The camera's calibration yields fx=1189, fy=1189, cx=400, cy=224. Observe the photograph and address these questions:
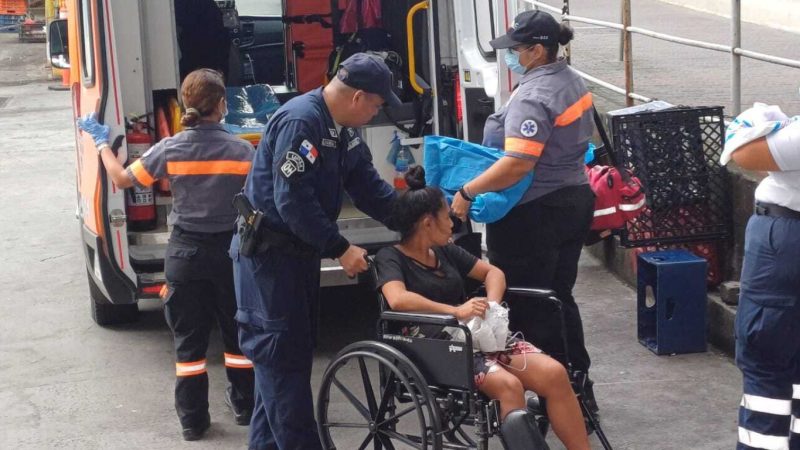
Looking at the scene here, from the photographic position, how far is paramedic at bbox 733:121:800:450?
4055mm

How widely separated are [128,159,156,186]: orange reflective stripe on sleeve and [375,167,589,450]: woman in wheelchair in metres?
1.27

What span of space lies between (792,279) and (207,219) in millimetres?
2480

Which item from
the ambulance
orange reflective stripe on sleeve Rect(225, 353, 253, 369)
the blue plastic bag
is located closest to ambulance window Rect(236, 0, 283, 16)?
the ambulance

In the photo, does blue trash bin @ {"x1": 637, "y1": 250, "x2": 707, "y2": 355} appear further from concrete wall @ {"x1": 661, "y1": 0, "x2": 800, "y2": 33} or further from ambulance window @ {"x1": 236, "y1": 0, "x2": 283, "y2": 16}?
concrete wall @ {"x1": 661, "y1": 0, "x2": 800, "y2": 33}

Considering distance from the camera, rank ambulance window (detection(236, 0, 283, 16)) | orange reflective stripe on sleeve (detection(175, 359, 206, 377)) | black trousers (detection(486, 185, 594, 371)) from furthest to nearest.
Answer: ambulance window (detection(236, 0, 283, 16)), orange reflective stripe on sleeve (detection(175, 359, 206, 377)), black trousers (detection(486, 185, 594, 371))

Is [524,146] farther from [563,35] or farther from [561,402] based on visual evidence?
[561,402]

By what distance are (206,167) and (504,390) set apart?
5.82 ft

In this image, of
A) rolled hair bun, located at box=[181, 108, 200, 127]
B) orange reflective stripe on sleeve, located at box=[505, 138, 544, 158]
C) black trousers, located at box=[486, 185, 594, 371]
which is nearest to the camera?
orange reflective stripe on sleeve, located at box=[505, 138, 544, 158]

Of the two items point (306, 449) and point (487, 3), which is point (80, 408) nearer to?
point (306, 449)

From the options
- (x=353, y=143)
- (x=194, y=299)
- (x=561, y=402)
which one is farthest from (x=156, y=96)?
(x=561, y=402)

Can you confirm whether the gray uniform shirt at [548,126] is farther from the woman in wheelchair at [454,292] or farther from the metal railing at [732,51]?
the metal railing at [732,51]

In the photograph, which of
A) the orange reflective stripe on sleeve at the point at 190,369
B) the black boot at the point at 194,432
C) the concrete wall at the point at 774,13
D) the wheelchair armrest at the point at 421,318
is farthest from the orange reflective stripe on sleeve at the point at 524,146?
the concrete wall at the point at 774,13

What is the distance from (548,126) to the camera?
480cm

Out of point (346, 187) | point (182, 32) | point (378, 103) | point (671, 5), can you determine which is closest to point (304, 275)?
point (346, 187)
